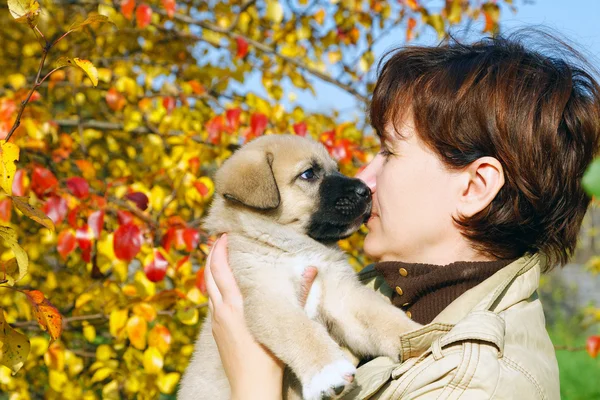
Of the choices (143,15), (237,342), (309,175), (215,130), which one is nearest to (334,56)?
(215,130)

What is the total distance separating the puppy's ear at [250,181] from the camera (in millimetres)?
2490

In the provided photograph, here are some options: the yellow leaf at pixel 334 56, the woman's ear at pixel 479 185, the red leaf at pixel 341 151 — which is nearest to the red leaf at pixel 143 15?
the red leaf at pixel 341 151

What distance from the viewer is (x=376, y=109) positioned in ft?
7.98

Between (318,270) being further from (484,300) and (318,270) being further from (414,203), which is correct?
(484,300)

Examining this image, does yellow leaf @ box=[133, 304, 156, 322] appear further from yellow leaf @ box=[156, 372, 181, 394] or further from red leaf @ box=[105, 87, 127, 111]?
red leaf @ box=[105, 87, 127, 111]

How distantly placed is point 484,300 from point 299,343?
574 mm

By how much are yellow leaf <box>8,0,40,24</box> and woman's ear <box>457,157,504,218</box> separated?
1393 millimetres

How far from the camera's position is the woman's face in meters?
2.26

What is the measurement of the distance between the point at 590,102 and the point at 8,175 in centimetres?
181

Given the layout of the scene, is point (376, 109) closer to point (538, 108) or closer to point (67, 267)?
point (538, 108)

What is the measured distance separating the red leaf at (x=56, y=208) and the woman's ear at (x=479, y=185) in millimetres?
1679

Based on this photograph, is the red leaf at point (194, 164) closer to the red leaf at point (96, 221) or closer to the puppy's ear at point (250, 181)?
the red leaf at point (96, 221)

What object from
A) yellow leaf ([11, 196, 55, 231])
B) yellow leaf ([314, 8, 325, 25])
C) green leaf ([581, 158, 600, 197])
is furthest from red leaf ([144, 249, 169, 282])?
green leaf ([581, 158, 600, 197])

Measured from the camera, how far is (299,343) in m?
2.05
